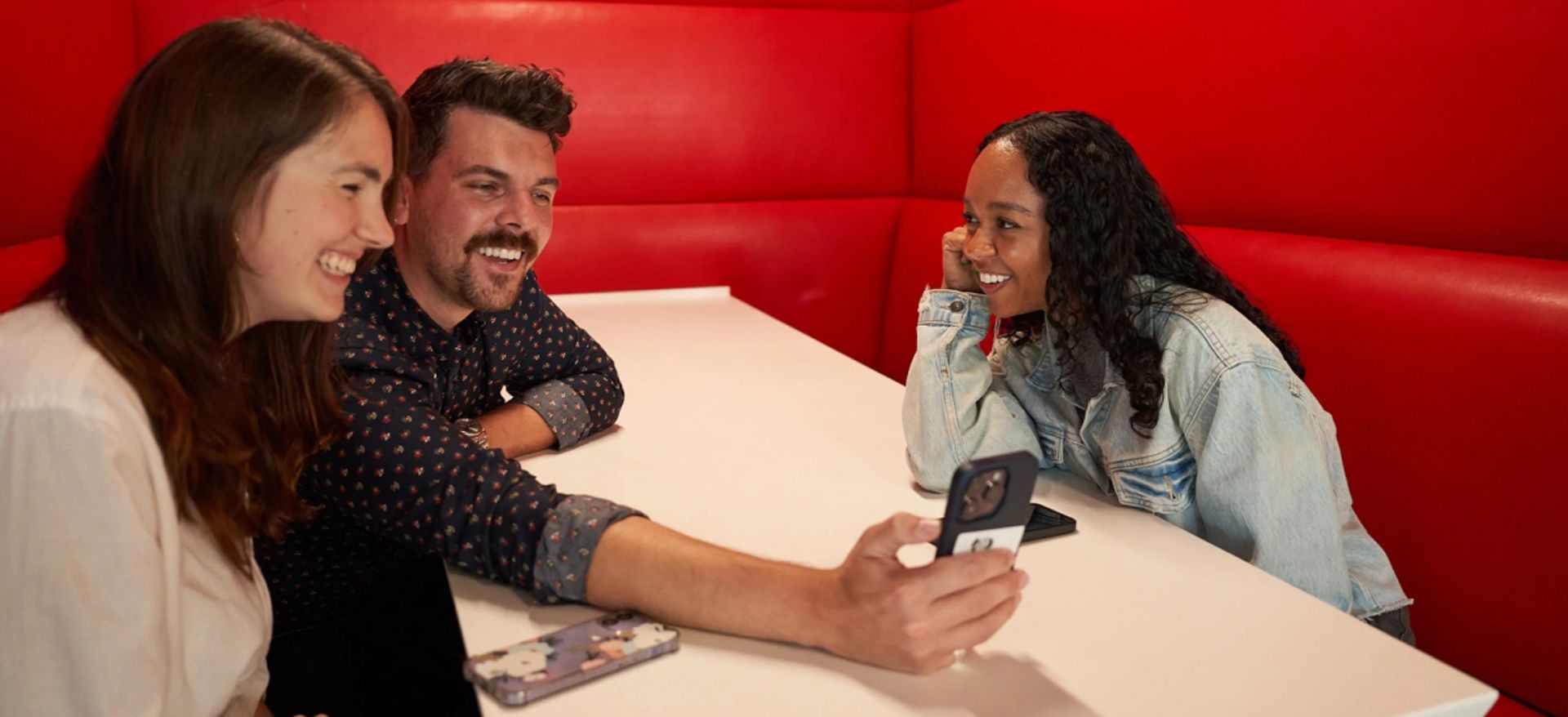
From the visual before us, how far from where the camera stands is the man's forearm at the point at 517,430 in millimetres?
1462

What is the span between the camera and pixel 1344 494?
1.37 m

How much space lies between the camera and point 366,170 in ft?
3.33

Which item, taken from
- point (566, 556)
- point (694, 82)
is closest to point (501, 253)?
point (566, 556)

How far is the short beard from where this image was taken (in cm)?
145

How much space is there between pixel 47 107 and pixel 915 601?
5.11 feet

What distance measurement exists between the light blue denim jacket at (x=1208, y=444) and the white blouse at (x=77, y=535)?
81cm

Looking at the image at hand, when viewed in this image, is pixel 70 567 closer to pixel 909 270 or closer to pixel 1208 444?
pixel 1208 444

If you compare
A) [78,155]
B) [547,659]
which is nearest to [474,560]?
[547,659]

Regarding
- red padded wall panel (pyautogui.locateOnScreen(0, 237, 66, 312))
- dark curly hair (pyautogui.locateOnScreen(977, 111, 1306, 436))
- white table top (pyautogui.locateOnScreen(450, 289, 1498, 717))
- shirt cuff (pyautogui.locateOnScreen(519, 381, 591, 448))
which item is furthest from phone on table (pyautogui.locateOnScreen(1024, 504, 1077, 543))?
red padded wall panel (pyautogui.locateOnScreen(0, 237, 66, 312))

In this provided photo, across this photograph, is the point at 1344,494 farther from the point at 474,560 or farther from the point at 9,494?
the point at 9,494

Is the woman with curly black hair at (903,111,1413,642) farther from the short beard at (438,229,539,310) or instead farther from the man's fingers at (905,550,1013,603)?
the short beard at (438,229,539,310)

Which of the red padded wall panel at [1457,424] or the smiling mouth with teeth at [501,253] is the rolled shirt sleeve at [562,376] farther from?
the red padded wall panel at [1457,424]

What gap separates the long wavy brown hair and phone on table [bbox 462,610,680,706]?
258 millimetres

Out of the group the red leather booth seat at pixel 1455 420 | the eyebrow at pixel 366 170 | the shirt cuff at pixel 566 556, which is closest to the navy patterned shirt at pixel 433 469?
the shirt cuff at pixel 566 556
